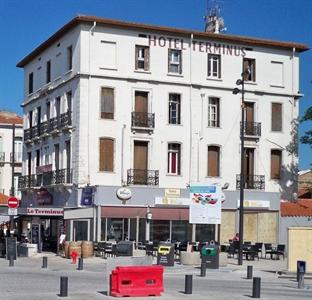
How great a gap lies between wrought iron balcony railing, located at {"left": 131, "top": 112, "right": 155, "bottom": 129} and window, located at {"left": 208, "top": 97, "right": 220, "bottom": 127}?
406cm

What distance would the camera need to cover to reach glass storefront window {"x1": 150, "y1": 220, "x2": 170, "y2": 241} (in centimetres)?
4491

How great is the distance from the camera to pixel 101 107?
45156 mm

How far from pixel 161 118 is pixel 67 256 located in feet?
37.7

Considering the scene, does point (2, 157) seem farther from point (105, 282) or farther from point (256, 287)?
point (256, 287)

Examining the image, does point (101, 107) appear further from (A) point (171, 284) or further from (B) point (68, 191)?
(A) point (171, 284)

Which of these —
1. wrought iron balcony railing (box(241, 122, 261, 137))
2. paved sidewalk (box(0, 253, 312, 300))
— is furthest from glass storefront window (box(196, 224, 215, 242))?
paved sidewalk (box(0, 253, 312, 300))

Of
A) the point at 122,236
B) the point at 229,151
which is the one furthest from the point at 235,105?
the point at 122,236

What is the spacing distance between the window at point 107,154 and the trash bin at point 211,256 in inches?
591

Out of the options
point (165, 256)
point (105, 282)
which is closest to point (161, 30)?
point (165, 256)

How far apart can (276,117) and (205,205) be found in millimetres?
16989

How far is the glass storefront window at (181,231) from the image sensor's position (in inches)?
1794

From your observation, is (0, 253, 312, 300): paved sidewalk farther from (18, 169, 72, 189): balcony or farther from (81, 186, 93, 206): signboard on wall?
(18, 169, 72, 189): balcony

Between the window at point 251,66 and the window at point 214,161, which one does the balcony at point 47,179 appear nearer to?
the window at point 214,161

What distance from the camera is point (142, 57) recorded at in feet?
152
